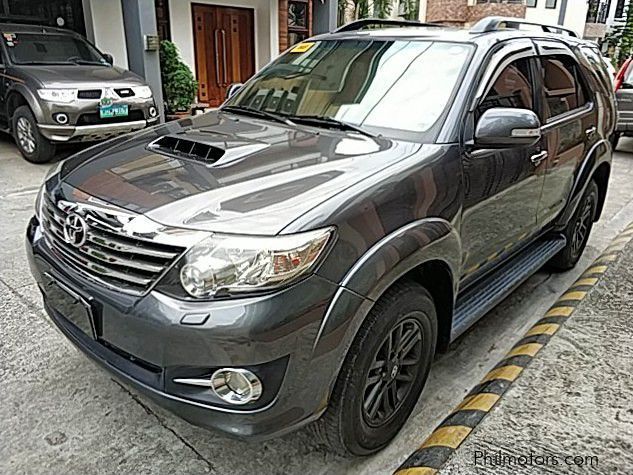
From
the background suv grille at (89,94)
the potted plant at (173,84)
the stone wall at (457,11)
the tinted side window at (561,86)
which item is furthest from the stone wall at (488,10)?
the tinted side window at (561,86)

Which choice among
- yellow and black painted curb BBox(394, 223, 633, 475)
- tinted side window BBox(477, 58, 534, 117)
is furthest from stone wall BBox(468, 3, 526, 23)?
tinted side window BBox(477, 58, 534, 117)

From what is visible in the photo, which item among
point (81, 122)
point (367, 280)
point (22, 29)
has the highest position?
point (22, 29)

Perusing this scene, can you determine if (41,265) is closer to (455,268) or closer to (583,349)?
(455,268)

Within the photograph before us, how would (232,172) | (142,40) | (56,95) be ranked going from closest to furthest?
1. (232,172)
2. (56,95)
3. (142,40)

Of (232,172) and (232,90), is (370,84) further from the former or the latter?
(232,90)

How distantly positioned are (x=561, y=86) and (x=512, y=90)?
0.78 meters

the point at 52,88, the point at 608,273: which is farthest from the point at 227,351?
the point at 52,88

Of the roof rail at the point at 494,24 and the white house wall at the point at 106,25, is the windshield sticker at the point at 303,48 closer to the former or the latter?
the roof rail at the point at 494,24

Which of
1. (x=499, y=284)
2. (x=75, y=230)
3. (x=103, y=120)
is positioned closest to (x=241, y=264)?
(x=75, y=230)

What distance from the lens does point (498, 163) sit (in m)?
2.77

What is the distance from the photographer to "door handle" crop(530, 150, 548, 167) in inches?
123

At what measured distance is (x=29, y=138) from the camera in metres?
7.13

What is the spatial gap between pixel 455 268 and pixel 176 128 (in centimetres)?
161

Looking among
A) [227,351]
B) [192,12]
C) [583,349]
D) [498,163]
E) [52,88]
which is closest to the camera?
[227,351]
